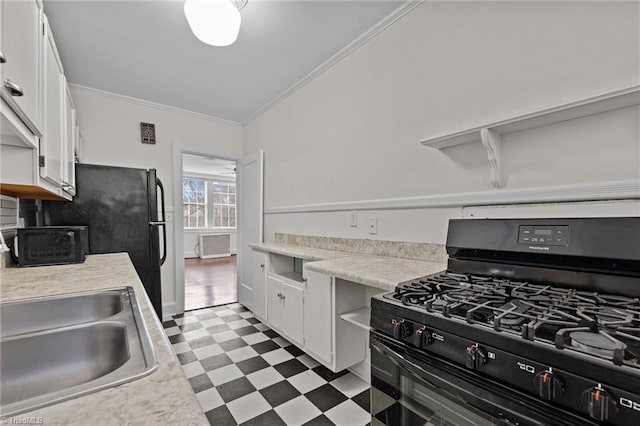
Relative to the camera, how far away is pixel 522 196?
1.26m

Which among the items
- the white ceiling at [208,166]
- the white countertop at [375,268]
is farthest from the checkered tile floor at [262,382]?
the white ceiling at [208,166]

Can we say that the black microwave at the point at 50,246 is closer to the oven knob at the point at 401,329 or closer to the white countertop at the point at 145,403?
the white countertop at the point at 145,403

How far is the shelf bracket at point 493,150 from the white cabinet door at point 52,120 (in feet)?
6.08

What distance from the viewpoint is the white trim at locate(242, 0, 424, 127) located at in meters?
1.76

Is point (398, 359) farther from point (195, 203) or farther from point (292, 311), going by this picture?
point (195, 203)

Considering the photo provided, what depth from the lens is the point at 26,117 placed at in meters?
0.90

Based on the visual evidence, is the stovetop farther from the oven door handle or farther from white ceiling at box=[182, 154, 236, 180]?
white ceiling at box=[182, 154, 236, 180]

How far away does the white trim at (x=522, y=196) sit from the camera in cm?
104

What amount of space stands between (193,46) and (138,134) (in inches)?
60.3

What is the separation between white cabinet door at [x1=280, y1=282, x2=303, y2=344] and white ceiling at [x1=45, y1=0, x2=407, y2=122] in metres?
1.85

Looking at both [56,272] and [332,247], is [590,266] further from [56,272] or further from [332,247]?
[56,272]

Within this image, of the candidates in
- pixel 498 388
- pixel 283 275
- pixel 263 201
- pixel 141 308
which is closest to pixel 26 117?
pixel 141 308

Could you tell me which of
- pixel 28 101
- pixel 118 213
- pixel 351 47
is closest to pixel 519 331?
pixel 28 101

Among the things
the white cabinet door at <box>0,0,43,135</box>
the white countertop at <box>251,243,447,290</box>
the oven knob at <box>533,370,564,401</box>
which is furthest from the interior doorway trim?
the oven knob at <box>533,370,564,401</box>
